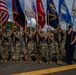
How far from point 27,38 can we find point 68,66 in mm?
2319

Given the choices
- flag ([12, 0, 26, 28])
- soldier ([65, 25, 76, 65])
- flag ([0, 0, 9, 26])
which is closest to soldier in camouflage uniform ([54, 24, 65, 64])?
soldier ([65, 25, 76, 65])

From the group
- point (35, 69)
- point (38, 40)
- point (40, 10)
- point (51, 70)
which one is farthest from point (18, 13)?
point (51, 70)

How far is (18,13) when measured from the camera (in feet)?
41.2

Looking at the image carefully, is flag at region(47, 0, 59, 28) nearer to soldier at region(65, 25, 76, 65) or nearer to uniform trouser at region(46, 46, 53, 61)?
soldier at region(65, 25, 76, 65)

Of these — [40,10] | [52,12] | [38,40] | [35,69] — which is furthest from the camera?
[52,12]

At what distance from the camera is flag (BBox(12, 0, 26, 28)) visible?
12.5m

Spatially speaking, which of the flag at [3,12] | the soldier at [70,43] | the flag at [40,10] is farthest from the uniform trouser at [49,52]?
the flag at [3,12]

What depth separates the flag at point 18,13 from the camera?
12453 mm

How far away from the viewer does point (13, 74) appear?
9.15 m

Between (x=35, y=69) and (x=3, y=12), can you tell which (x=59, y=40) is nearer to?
(x=35, y=69)

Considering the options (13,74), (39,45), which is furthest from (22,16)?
(13,74)

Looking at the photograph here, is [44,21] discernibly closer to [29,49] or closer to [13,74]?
[29,49]

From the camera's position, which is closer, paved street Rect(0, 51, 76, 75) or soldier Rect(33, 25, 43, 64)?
paved street Rect(0, 51, 76, 75)

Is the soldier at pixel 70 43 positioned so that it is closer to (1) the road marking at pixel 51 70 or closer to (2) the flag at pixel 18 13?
(1) the road marking at pixel 51 70
